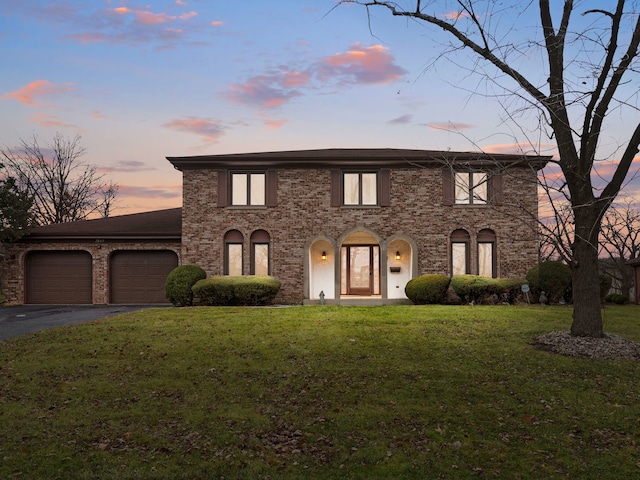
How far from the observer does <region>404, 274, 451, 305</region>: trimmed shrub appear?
1867 centimetres

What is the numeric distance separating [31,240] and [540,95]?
68.6 feet

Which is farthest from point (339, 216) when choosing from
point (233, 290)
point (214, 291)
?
point (214, 291)

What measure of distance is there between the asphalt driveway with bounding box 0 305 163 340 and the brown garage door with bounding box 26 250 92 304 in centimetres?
107

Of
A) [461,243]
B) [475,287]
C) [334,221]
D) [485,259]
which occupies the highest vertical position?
[334,221]

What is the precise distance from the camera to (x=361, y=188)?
20.7 metres

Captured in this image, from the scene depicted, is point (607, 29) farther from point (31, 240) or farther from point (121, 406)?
point (31, 240)

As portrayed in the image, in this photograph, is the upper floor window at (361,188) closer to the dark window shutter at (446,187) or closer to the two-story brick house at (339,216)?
the two-story brick house at (339,216)

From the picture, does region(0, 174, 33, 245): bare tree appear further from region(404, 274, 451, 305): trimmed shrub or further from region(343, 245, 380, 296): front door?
region(404, 274, 451, 305): trimmed shrub

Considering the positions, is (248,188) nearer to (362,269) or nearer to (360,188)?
(360,188)

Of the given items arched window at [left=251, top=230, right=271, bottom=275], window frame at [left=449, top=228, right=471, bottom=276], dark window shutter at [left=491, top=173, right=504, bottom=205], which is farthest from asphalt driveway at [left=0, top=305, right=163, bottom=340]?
dark window shutter at [left=491, top=173, right=504, bottom=205]

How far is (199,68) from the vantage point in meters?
17.2

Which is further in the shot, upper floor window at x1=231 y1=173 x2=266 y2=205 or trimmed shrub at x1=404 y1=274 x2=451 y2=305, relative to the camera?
upper floor window at x1=231 y1=173 x2=266 y2=205

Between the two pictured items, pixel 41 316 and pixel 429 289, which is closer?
pixel 41 316

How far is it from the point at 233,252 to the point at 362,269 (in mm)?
5787
